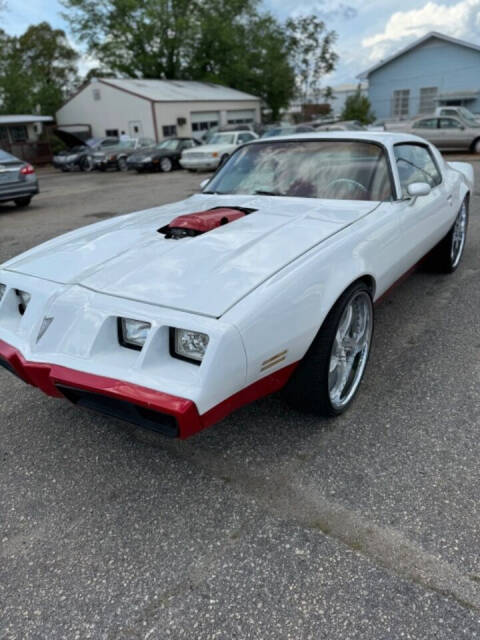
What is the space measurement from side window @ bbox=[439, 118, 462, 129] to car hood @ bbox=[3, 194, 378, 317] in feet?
52.3

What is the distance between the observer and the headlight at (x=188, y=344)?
1.94 meters

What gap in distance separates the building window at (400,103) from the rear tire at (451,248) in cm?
2820

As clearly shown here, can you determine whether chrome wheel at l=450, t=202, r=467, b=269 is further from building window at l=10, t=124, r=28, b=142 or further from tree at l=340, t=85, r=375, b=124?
building window at l=10, t=124, r=28, b=142

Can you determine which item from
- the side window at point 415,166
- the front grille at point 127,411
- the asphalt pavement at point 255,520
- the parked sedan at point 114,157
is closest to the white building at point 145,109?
the parked sedan at point 114,157

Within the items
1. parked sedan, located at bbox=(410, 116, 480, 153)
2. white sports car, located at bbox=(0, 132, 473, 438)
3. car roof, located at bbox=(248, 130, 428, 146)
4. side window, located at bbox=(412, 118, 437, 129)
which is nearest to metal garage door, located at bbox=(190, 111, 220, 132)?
side window, located at bbox=(412, 118, 437, 129)

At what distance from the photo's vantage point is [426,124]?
17.1 m

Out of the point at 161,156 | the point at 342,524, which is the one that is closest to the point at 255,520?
the point at 342,524

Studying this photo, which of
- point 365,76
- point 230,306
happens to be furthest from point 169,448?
point 365,76

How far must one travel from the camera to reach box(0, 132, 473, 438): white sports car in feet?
6.31

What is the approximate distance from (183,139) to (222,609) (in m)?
19.7

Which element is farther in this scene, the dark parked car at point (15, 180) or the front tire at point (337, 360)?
the dark parked car at point (15, 180)

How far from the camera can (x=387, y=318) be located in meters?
3.93

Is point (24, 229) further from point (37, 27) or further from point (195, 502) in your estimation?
point (37, 27)

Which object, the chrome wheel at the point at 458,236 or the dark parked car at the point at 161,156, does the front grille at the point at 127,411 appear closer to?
the chrome wheel at the point at 458,236
